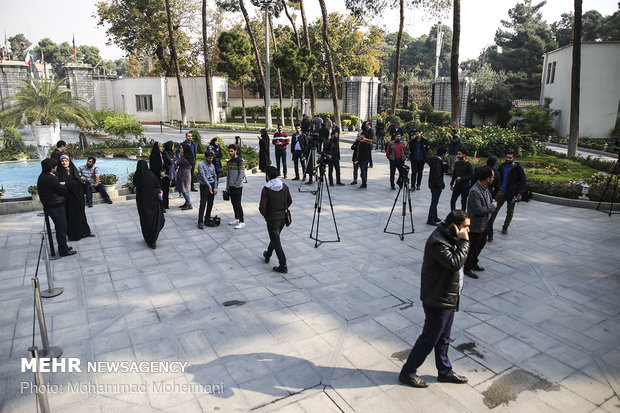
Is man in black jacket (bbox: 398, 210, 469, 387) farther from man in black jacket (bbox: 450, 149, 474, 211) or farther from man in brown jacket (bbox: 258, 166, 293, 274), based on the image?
man in black jacket (bbox: 450, 149, 474, 211)

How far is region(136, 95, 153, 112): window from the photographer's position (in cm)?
3828

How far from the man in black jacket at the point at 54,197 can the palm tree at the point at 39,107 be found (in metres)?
12.8

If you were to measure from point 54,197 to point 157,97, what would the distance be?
1297 inches

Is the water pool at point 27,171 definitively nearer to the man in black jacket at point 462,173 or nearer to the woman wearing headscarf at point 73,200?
the woman wearing headscarf at point 73,200

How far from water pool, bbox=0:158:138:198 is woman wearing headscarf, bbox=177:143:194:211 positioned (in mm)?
3410

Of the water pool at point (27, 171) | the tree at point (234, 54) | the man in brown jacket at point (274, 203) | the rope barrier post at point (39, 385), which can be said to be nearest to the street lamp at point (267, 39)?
the tree at point (234, 54)

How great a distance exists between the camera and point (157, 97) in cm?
3806

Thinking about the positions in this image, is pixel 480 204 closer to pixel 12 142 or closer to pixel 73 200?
pixel 73 200

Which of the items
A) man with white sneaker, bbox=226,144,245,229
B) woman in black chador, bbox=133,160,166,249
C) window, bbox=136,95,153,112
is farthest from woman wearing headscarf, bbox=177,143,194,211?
window, bbox=136,95,153,112

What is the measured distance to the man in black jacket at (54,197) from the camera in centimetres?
752

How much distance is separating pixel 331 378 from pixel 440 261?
5.56 feet

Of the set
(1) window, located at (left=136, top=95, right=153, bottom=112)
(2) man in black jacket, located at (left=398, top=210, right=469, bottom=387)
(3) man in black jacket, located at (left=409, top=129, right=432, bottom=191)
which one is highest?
(1) window, located at (left=136, top=95, right=153, bottom=112)

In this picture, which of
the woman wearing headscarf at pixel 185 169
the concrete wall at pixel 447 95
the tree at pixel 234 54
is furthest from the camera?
the concrete wall at pixel 447 95

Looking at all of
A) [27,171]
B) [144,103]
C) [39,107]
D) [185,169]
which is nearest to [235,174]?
[185,169]
